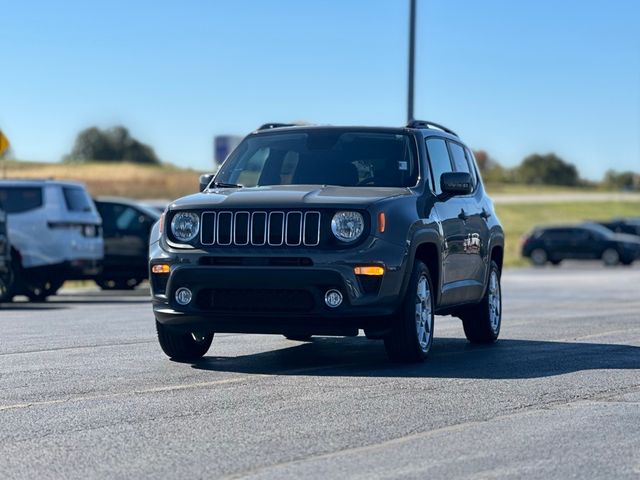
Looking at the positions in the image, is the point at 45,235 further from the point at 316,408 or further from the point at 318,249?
the point at 316,408

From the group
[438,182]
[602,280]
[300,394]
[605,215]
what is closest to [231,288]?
[300,394]

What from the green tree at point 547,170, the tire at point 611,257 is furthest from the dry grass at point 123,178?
Result: the green tree at point 547,170

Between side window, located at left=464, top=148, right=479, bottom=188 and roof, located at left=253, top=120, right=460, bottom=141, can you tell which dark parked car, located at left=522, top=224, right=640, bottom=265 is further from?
roof, located at left=253, top=120, right=460, bottom=141

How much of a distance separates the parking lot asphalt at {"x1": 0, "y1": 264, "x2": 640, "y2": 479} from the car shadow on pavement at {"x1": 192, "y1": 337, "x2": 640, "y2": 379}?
17 mm

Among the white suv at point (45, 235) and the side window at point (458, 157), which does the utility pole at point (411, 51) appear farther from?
the side window at point (458, 157)

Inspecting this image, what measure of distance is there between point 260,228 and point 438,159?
2.40 m

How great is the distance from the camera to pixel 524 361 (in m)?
11.1

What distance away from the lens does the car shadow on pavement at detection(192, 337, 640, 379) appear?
1018cm

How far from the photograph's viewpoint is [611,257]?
49469mm

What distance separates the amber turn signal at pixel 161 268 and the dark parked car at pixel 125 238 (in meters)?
14.3

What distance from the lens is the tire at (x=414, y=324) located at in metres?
10.3

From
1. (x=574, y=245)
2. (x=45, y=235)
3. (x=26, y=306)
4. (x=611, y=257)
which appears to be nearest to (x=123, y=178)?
(x=574, y=245)

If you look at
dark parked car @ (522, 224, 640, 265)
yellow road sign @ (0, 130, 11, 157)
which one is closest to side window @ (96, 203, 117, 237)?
yellow road sign @ (0, 130, 11, 157)

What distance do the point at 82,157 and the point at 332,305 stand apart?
11386 cm
